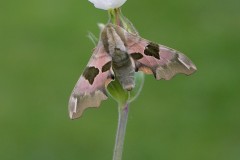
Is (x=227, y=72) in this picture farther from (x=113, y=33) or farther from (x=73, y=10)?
(x=113, y=33)

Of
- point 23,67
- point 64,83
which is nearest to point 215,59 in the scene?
point 64,83

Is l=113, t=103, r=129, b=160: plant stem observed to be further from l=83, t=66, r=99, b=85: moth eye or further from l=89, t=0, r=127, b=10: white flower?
l=89, t=0, r=127, b=10: white flower

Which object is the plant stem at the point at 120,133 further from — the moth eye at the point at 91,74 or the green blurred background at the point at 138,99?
the green blurred background at the point at 138,99

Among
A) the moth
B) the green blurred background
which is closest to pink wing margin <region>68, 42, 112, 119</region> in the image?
the moth

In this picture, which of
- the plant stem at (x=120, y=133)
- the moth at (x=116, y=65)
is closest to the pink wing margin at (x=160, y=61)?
the moth at (x=116, y=65)

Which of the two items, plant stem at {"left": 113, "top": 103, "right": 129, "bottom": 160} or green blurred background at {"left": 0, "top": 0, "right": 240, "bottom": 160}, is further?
green blurred background at {"left": 0, "top": 0, "right": 240, "bottom": 160}

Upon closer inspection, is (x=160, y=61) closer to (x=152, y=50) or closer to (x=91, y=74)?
(x=152, y=50)
